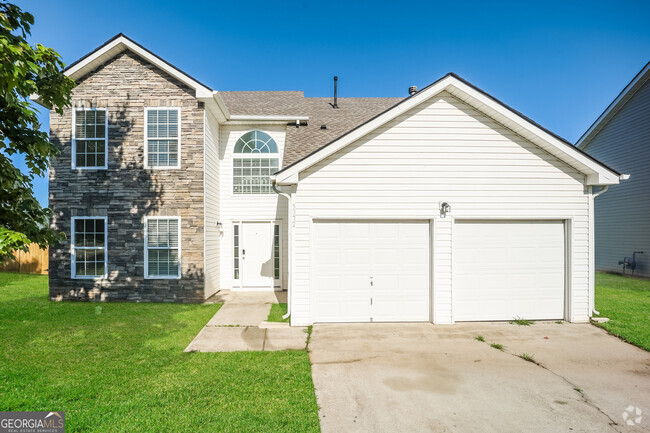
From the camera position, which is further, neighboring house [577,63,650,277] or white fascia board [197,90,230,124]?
neighboring house [577,63,650,277]

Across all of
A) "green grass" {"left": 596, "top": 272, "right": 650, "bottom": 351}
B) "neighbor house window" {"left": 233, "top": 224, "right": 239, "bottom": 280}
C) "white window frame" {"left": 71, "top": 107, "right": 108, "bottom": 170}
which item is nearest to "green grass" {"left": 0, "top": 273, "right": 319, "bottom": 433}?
"neighbor house window" {"left": 233, "top": 224, "right": 239, "bottom": 280}

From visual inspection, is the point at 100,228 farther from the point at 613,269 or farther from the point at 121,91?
the point at 613,269

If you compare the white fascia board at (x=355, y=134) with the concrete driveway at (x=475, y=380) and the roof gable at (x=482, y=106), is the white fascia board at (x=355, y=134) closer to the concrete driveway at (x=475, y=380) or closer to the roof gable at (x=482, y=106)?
the roof gable at (x=482, y=106)

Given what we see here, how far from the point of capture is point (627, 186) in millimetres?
14570

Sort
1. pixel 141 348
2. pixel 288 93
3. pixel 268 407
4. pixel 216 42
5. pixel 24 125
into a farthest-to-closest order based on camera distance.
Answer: pixel 216 42 < pixel 288 93 < pixel 141 348 < pixel 24 125 < pixel 268 407

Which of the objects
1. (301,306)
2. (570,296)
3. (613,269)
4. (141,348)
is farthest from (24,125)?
(613,269)

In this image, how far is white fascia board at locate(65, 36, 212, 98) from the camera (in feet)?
31.1

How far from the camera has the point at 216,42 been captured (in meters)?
17.5

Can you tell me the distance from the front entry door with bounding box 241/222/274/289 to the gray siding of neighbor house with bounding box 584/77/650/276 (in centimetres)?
1549

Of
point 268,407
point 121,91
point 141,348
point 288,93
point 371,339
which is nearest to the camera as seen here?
point 268,407

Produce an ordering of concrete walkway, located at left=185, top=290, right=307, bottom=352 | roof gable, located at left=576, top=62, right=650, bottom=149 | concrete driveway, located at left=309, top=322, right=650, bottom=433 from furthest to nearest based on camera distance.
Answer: roof gable, located at left=576, top=62, right=650, bottom=149, concrete walkway, located at left=185, top=290, right=307, bottom=352, concrete driveway, located at left=309, top=322, right=650, bottom=433

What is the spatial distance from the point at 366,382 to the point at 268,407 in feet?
4.97

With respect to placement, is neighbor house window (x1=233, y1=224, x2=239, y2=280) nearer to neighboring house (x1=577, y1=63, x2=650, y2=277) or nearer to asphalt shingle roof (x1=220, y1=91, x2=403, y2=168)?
asphalt shingle roof (x1=220, y1=91, x2=403, y2=168)

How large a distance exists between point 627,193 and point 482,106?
40.0ft
